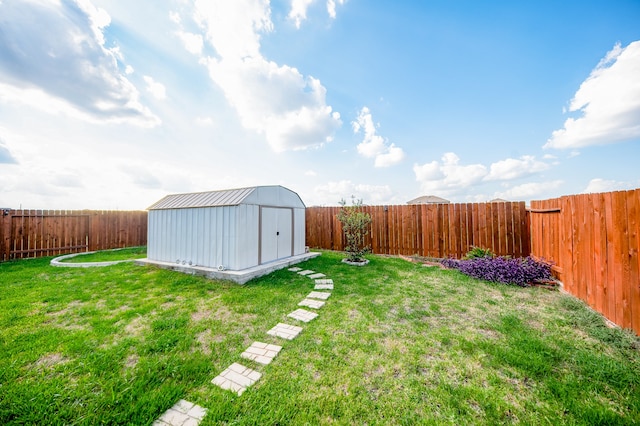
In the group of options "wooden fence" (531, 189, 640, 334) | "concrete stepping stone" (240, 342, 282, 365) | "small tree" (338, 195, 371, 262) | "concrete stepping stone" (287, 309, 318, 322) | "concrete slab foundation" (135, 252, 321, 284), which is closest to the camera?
"concrete stepping stone" (240, 342, 282, 365)

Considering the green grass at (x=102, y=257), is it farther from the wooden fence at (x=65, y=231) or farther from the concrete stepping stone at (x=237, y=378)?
the concrete stepping stone at (x=237, y=378)

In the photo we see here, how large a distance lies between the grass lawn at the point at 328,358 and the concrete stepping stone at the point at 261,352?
0.09m

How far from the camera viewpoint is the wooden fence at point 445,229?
21.9 feet

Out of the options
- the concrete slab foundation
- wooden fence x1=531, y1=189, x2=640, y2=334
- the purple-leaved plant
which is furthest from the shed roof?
wooden fence x1=531, y1=189, x2=640, y2=334

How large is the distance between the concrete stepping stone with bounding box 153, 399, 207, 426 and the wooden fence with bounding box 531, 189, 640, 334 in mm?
4787

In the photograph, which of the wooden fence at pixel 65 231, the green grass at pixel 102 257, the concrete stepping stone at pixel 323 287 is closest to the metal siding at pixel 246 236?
the concrete stepping stone at pixel 323 287

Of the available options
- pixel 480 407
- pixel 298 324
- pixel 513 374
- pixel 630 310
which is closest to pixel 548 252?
pixel 630 310

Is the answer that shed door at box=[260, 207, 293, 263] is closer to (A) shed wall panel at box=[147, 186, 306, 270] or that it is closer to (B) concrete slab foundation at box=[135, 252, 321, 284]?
(A) shed wall panel at box=[147, 186, 306, 270]

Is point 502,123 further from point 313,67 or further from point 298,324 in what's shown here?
point 298,324

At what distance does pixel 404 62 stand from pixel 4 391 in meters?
10.3

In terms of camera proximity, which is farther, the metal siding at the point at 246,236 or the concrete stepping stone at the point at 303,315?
the metal siding at the point at 246,236

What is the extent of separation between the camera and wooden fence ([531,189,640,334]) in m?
2.73

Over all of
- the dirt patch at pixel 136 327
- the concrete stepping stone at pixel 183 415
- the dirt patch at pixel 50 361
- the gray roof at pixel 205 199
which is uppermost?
the gray roof at pixel 205 199

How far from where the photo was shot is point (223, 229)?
5539mm
